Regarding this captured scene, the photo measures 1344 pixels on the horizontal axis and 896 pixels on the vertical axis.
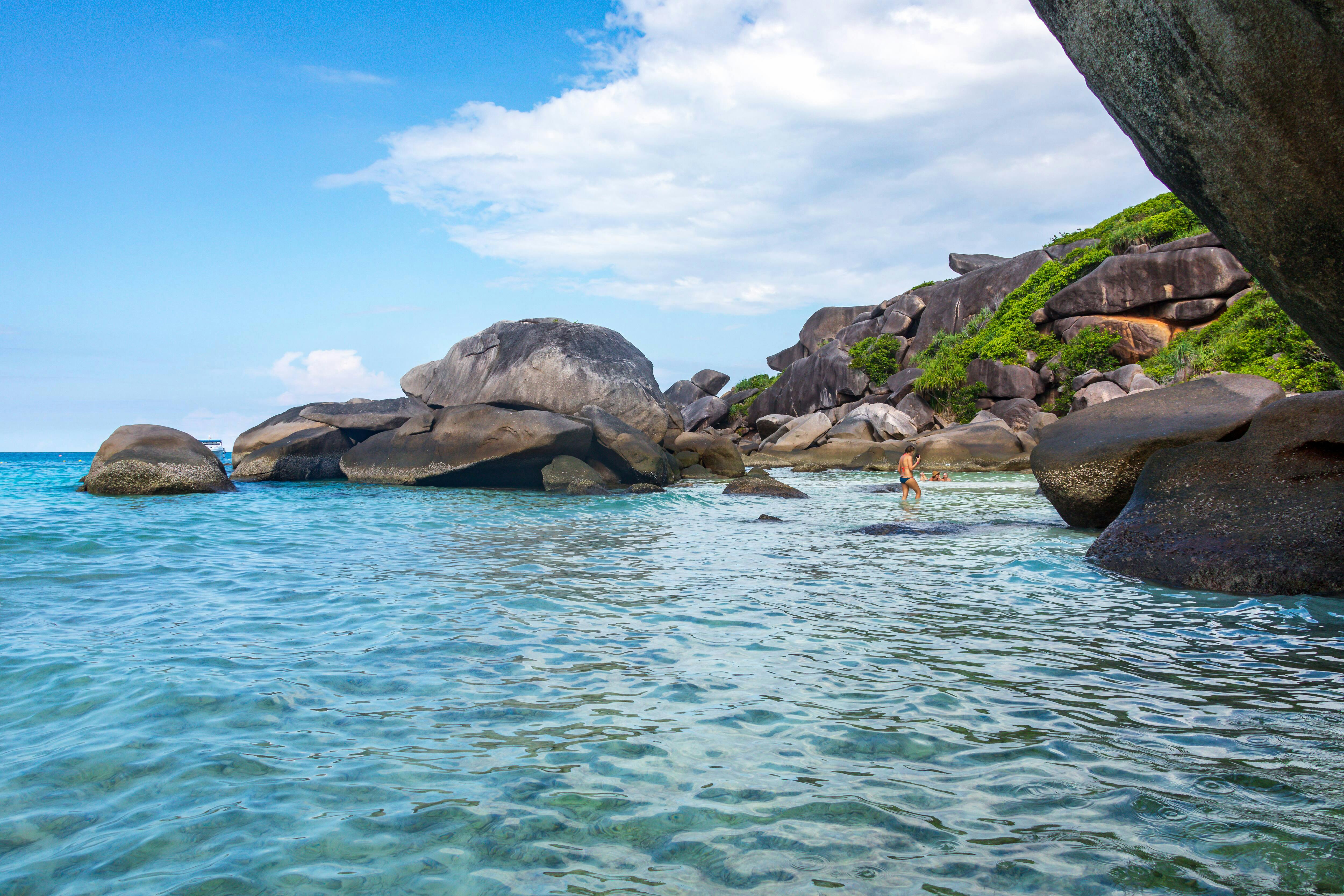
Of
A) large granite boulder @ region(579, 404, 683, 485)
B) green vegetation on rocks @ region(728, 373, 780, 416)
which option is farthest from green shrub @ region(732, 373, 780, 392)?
large granite boulder @ region(579, 404, 683, 485)

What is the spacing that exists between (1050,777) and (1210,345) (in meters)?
26.9

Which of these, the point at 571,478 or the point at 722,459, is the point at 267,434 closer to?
the point at 571,478

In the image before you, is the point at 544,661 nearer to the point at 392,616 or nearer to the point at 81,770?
the point at 392,616

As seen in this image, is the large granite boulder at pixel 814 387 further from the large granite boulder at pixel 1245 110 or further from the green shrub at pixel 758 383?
the large granite boulder at pixel 1245 110

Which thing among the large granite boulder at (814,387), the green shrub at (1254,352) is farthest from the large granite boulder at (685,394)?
the green shrub at (1254,352)

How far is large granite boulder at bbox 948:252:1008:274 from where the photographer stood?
4397 centimetres

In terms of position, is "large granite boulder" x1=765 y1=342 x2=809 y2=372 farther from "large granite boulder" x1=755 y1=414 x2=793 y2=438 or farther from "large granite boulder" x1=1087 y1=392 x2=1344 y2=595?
"large granite boulder" x1=1087 y1=392 x2=1344 y2=595

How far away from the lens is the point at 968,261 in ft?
145

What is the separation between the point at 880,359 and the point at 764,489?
2624 centimetres

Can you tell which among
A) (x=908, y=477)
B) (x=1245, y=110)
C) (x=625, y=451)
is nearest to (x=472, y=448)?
(x=625, y=451)

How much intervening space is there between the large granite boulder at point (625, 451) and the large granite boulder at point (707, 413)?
24568 mm

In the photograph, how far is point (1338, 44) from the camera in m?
2.71

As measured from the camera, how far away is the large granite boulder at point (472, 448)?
15.8 meters

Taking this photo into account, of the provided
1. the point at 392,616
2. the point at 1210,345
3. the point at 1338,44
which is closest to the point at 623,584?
the point at 392,616
